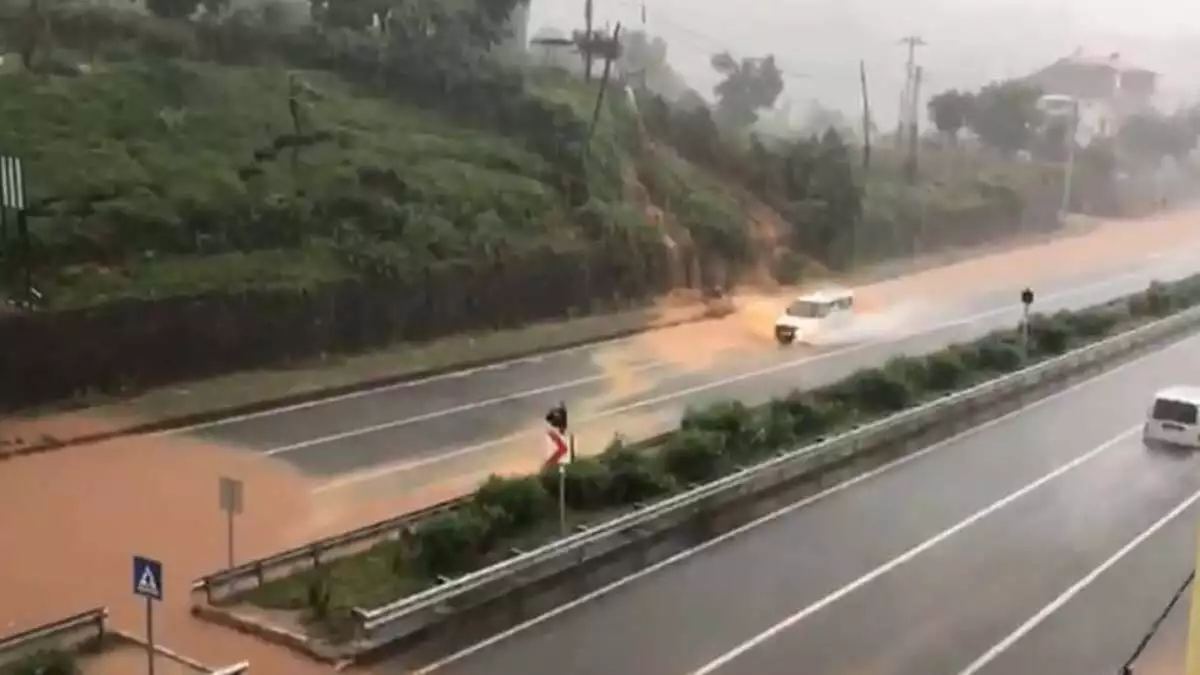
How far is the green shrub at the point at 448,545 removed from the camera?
298 inches

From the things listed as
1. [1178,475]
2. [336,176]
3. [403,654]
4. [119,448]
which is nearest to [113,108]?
[336,176]

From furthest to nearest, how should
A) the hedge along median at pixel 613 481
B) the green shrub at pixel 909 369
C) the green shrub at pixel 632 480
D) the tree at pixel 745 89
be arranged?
1. the tree at pixel 745 89
2. the green shrub at pixel 909 369
3. the green shrub at pixel 632 480
4. the hedge along median at pixel 613 481

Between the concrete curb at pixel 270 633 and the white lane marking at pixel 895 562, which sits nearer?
the concrete curb at pixel 270 633

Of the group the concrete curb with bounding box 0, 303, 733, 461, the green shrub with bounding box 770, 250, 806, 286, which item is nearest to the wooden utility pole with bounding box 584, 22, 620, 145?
the green shrub with bounding box 770, 250, 806, 286

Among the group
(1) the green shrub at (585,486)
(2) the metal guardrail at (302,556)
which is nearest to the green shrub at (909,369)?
(1) the green shrub at (585,486)

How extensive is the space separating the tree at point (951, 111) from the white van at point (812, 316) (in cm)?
576

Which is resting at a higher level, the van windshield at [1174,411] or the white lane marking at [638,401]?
the van windshield at [1174,411]

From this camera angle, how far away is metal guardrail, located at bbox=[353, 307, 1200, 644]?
676 centimetres

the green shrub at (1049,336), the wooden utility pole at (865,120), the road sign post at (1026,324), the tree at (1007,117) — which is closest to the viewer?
the road sign post at (1026,324)

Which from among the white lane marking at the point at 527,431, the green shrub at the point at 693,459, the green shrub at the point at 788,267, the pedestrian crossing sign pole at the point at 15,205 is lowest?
the white lane marking at the point at 527,431

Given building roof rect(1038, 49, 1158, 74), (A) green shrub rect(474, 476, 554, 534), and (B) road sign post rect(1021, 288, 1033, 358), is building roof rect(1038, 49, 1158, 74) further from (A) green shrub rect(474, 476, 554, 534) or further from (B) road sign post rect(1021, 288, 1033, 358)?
(A) green shrub rect(474, 476, 554, 534)

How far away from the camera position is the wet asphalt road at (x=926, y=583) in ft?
22.5

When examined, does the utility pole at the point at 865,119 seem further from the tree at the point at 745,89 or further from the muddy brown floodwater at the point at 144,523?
the muddy brown floodwater at the point at 144,523

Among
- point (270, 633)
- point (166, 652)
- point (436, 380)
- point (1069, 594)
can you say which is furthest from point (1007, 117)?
point (166, 652)
